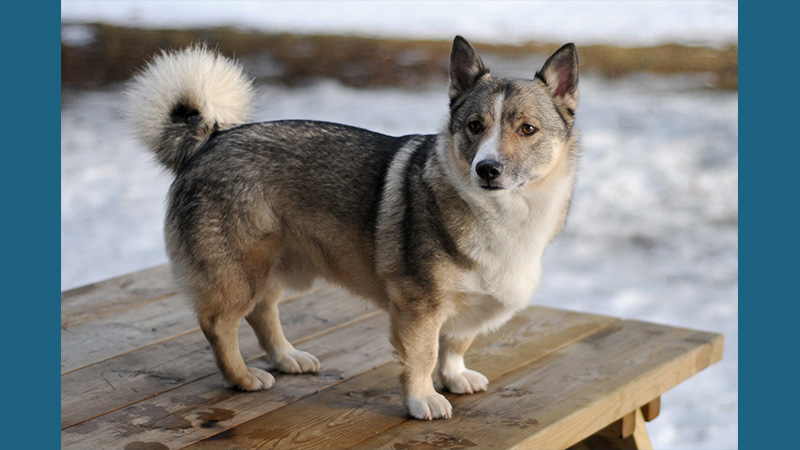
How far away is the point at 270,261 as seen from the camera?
2562 mm

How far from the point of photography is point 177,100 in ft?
8.77

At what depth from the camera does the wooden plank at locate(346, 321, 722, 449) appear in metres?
2.36

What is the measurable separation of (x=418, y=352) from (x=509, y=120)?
706 millimetres

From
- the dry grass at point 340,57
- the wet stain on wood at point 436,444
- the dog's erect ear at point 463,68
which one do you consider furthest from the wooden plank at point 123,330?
the dry grass at point 340,57

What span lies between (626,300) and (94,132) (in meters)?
4.39

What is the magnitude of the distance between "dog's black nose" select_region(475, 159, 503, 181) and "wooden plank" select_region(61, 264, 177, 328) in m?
1.73

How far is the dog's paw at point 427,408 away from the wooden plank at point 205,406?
0.39 meters

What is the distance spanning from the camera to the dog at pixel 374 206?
230 centimetres

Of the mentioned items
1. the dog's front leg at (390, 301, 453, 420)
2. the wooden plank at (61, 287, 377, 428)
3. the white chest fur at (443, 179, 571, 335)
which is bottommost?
the wooden plank at (61, 287, 377, 428)

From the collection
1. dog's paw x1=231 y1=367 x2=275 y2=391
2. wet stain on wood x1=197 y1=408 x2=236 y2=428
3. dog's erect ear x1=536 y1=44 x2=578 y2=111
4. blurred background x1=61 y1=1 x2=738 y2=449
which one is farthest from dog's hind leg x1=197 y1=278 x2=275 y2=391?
blurred background x1=61 y1=1 x2=738 y2=449

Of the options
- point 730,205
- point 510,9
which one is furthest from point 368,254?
point 510,9

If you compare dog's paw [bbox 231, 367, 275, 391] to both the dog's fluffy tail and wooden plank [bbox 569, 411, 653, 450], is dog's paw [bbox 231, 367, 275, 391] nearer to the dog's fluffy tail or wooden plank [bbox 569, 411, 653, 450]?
the dog's fluffy tail

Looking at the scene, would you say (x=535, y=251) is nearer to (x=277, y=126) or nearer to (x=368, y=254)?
(x=368, y=254)

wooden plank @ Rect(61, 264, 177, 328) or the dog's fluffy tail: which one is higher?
the dog's fluffy tail
